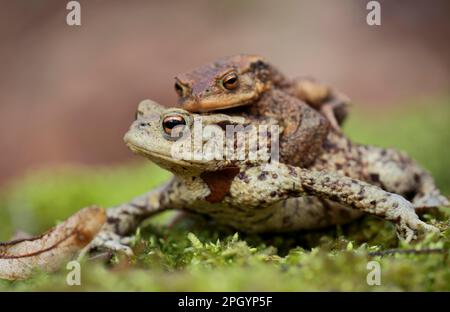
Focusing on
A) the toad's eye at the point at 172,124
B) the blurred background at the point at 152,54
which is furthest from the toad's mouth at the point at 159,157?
the blurred background at the point at 152,54

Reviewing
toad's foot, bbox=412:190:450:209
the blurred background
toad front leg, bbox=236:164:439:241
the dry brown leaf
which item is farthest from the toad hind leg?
the blurred background

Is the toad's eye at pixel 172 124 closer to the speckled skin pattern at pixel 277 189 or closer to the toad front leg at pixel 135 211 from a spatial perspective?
the speckled skin pattern at pixel 277 189

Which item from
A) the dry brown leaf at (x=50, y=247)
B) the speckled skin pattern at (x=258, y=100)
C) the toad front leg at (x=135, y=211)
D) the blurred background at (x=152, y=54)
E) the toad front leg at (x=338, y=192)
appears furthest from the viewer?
the blurred background at (x=152, y=54)

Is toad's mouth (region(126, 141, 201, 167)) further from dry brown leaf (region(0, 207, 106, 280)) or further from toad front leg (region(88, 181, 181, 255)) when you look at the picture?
toad front leg (region(88, 181, 181, 255))

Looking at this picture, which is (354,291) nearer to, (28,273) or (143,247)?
(143,247)

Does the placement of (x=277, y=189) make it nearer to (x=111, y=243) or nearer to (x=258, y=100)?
(x=258, y=100)

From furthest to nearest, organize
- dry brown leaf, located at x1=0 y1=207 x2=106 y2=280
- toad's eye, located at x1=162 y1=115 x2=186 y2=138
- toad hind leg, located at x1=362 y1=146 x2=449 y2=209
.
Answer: toad hind leg, located at x1=362 y1=146 x2=449 y2=209 < toad's eye, located at x1=162 y1=115 x2=186 y2=138 < dry brown leaf, located at x1=0 y1=207 x2=106 y2=280
